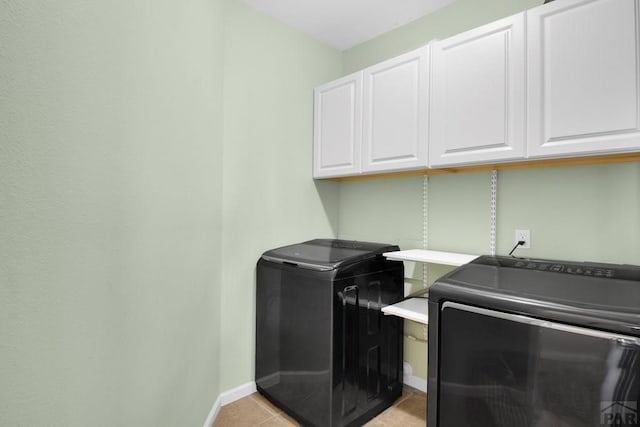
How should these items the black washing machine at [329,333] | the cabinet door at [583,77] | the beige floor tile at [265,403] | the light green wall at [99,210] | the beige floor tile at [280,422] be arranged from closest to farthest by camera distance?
the light green wall at [99,210] < the cabinet door at [583,77] < the black washing machine at [329,333] < the beige floor tile at [280,422] < the beige floor tile at [265,403]

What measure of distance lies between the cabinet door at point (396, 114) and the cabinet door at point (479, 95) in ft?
0.25

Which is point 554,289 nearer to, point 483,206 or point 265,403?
point 483,206

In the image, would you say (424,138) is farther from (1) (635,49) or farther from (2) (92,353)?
(2) (92,353)

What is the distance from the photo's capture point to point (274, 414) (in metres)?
1.89

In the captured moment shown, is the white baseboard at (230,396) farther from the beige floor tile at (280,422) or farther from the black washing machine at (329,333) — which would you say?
the beige floor tile at (280,422)

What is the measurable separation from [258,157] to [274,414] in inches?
65.8

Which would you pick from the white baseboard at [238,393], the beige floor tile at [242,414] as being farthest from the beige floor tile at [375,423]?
the white baseboard at [238,393]

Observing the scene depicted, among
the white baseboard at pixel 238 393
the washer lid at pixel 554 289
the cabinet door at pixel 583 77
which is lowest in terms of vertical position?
the white baseboard at pixel 238 393

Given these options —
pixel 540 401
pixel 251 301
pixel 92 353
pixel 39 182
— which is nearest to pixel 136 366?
pixel 92 353

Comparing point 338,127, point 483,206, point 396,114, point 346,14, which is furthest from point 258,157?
point 483,206

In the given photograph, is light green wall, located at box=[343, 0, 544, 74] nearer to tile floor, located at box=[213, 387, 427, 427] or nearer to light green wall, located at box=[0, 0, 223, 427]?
light green wall, located at box=[0, 0, 223, 427]

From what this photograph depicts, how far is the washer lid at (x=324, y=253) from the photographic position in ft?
5.62

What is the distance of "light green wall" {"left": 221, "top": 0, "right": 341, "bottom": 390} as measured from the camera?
201 cm

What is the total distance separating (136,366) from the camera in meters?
1.01
